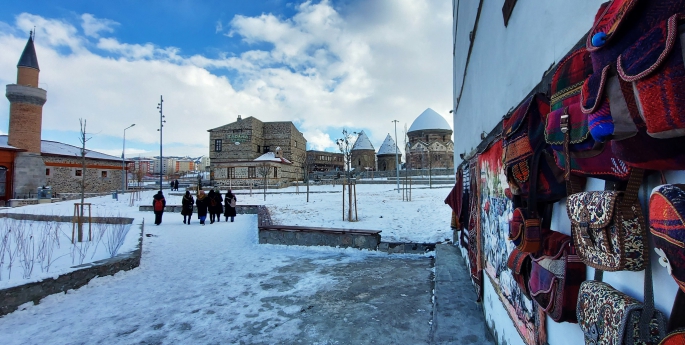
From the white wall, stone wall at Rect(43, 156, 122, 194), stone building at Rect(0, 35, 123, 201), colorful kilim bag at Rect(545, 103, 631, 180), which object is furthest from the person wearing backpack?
stone wall at Rect(43, 156, 122, 194)

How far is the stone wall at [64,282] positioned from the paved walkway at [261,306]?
0.12 m

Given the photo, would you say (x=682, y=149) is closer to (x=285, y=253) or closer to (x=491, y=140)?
(x=491, y=140)

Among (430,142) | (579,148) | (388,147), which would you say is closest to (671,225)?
(579,148)

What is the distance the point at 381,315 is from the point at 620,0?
4.31 m

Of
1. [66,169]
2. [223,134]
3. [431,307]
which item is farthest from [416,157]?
[431,307]

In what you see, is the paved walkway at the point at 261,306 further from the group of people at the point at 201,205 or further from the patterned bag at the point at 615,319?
the group of people at the point at 201,205

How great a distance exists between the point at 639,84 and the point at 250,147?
53.7 meters

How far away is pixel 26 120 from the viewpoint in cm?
2931

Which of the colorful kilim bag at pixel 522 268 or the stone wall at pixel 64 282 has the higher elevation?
the colorful kilim bag at pixel 522 268

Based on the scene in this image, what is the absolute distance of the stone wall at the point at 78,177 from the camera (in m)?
32.5

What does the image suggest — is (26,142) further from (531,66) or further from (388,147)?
(388,147)

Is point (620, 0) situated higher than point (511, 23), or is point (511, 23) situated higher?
point (511, 23)

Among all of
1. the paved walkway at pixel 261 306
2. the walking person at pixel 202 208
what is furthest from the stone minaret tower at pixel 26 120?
the paved walkway at pixel 261 306

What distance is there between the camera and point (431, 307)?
4789mm
